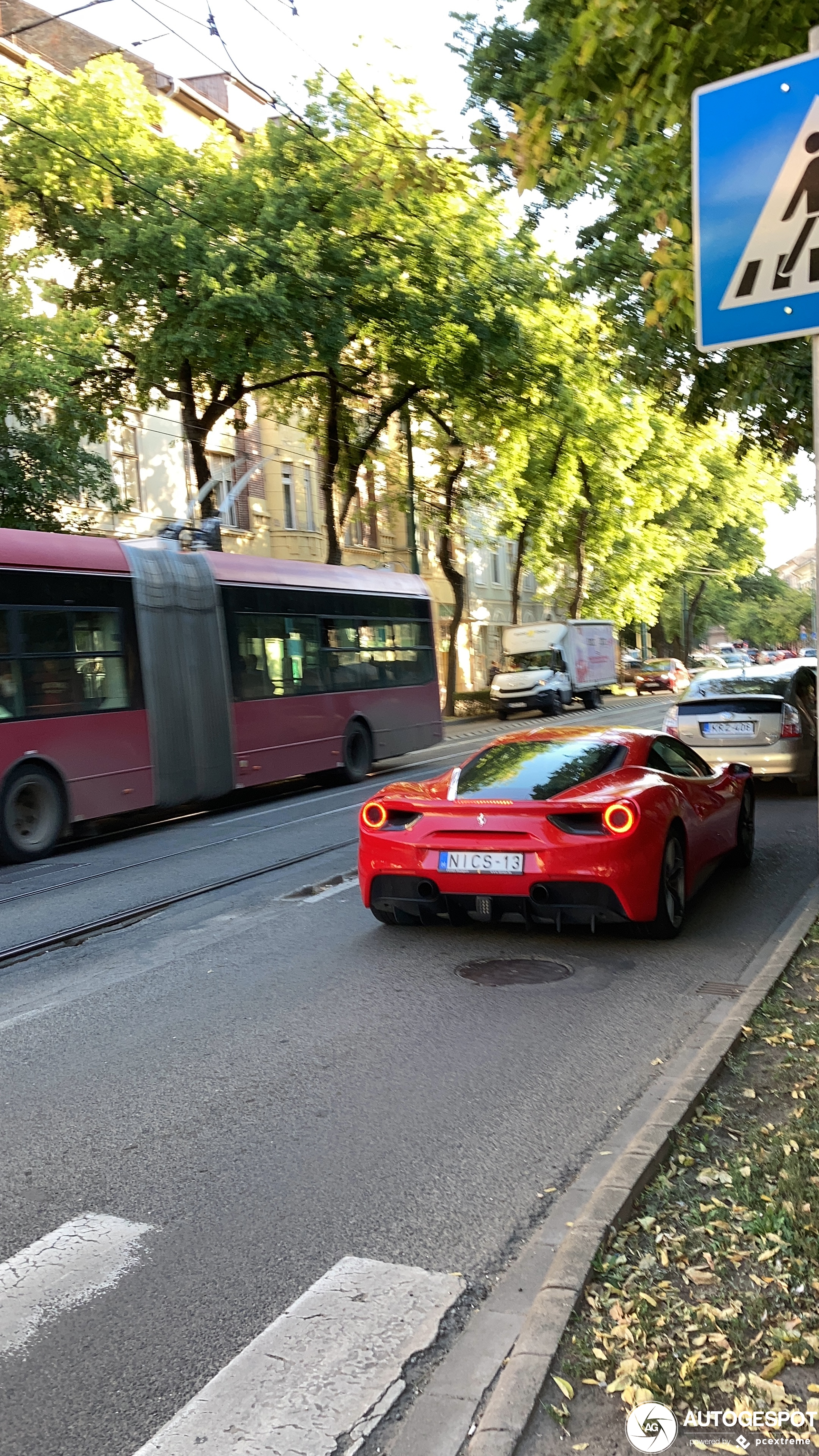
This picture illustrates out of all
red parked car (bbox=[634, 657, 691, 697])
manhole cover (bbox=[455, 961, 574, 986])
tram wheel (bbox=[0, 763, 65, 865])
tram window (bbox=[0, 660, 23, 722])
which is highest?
tram window (bbox=[0, 660, 23, 722])

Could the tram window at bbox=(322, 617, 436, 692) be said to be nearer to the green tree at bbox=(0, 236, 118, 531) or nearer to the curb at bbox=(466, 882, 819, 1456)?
the green tree at bbox=(0, 236, 118, 531)

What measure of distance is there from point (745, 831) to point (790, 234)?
A: 6.73 metres

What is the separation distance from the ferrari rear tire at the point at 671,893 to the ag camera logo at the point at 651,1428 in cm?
476

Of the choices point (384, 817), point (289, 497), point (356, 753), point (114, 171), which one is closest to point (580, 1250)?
point (384, 817)

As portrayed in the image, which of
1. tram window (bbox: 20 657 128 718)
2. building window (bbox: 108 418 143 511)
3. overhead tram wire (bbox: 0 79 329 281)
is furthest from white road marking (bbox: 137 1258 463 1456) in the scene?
building window (bbox: 108 418 143 511)

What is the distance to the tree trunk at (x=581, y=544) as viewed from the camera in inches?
1818

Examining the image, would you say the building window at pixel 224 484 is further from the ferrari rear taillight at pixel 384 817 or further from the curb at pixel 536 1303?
the curb at pixel 536 1303

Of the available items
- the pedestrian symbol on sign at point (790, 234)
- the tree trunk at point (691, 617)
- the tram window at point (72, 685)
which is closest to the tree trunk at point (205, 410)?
the tram window at point (72, 685)

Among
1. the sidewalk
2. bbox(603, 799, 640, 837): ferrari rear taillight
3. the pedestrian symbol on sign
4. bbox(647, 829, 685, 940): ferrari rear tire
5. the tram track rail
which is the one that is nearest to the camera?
the sidewalk

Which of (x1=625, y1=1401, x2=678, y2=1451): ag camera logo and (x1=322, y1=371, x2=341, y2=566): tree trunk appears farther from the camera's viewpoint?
(x1=322, y1=371, x2=341, y2=566): tree trunk

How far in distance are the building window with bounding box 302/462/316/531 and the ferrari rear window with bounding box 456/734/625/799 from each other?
32155 millimetres

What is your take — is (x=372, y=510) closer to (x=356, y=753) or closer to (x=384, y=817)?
(x=356, y=753)

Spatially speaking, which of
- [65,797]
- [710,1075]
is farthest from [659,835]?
[65,797]

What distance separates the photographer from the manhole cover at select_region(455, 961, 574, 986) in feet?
22.8
